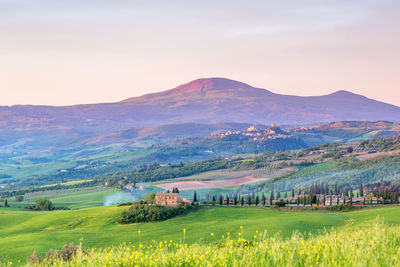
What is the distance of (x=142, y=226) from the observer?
112 m

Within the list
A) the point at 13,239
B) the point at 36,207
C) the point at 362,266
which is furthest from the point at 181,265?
the point at 36,207

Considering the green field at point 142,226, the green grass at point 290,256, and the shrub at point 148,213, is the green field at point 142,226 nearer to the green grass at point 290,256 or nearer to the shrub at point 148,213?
the shrub at point 148,213

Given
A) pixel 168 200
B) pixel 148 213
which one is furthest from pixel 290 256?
pixel 168 200

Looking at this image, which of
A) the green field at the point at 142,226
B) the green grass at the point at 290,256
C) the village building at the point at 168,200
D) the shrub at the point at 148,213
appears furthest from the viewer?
the village building at the point at 168,200

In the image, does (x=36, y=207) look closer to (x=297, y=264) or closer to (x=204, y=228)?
(x=204, y=228)

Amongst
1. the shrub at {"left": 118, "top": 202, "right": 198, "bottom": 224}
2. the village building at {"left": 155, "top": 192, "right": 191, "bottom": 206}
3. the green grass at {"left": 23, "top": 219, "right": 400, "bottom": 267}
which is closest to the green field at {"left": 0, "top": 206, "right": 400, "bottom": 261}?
the shrub at {"left": 118, "top": 202, "right": 198, "bottom": 224}

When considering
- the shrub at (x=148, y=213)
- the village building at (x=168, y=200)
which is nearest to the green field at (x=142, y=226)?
the shrub at (x=148, y=213)

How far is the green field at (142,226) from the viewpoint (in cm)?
8550

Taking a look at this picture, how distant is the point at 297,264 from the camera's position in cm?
1202

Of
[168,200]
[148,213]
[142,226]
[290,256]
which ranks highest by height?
[290,256]

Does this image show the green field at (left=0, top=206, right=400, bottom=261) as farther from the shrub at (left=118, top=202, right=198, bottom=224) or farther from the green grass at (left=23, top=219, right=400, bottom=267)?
the green grass at (left=23, top=219, right=400, bottom=267)

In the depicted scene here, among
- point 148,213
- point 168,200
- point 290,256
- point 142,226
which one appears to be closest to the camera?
point 290,256

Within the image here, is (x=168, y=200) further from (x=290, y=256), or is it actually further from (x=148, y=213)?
(x=290, y=256)

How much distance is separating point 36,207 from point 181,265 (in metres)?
173
